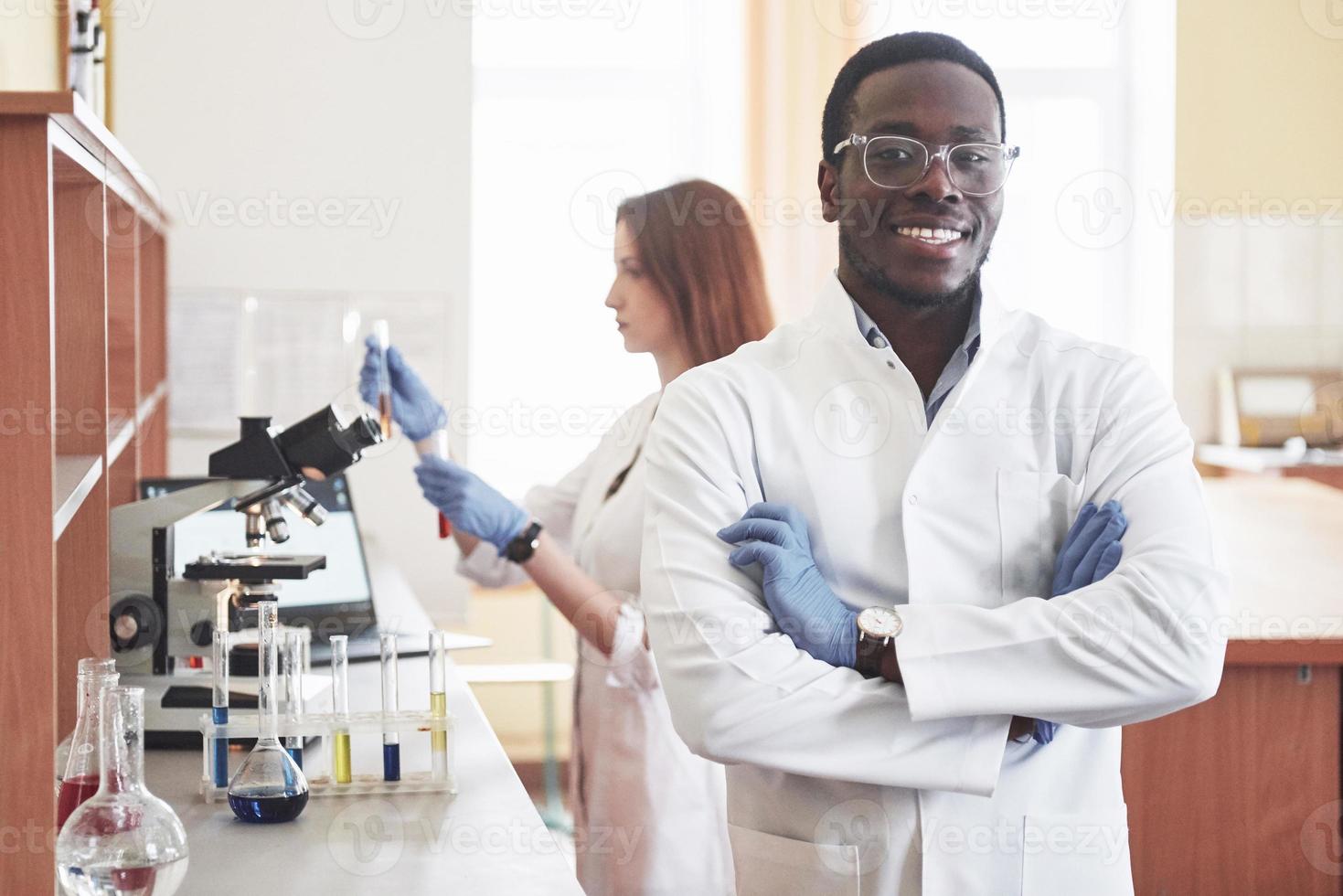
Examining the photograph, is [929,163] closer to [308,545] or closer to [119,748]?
[119,748]

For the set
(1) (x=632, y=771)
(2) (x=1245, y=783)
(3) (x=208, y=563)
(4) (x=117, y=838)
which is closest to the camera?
(4) (x=117, y=838)

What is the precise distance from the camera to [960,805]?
1.35 m

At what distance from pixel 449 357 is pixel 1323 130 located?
350 centimetres

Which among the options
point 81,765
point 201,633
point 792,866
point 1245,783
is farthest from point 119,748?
point 1245,783

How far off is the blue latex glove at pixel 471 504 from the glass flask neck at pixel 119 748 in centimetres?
114

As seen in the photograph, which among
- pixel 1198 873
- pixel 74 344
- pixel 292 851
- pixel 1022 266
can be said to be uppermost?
pixel 1022 266

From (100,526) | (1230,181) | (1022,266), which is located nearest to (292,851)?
(100,526)

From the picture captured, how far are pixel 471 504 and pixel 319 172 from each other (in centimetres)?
185

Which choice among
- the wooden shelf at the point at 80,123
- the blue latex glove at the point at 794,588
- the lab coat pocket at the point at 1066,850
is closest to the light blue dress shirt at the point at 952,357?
the blue latex glove at the point at 794,588

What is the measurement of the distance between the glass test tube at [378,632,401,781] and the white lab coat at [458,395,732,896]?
0.58m

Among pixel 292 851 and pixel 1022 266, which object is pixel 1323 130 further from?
pixel 292 851

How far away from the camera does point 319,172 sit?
149 inches

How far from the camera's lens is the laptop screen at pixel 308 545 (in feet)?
7.72

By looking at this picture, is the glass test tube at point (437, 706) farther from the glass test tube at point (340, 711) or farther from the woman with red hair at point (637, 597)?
the woman with red hair at point (637, 597)
